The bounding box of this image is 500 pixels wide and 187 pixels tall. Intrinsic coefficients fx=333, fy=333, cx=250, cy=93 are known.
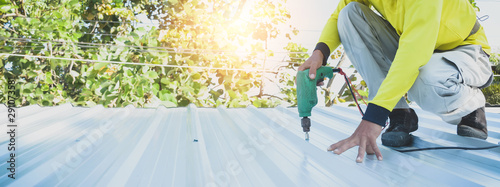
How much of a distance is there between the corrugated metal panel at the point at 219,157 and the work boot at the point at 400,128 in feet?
0.12

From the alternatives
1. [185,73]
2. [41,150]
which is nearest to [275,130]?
[41,150]

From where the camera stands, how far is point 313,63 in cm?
120

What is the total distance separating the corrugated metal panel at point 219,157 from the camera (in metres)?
0.82

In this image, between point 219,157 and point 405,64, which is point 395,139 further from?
point 219,157

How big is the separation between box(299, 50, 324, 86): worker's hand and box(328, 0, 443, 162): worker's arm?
0.93ft

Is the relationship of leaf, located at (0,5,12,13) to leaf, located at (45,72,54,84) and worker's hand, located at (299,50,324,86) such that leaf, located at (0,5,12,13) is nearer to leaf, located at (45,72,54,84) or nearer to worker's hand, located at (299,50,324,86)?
leaf, located at (45,72,54,84)

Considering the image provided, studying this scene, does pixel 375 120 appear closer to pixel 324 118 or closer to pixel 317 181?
pixel 317 181

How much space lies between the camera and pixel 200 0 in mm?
3598

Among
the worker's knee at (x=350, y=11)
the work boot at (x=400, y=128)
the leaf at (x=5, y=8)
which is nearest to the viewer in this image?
the work boot at (x=400, y=128)

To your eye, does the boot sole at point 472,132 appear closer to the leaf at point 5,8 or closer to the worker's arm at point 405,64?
the worker's arm at point 405,64

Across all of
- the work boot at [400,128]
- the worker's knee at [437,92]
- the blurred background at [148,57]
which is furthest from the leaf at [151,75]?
the worker's knee at [437,92]

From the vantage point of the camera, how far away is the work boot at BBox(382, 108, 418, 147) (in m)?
1.17

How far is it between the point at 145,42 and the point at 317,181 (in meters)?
2.80

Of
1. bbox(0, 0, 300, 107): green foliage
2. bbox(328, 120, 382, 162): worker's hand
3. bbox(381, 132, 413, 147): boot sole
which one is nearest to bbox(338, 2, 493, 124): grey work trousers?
bbox(381, 132, 413, 147): boot sole
